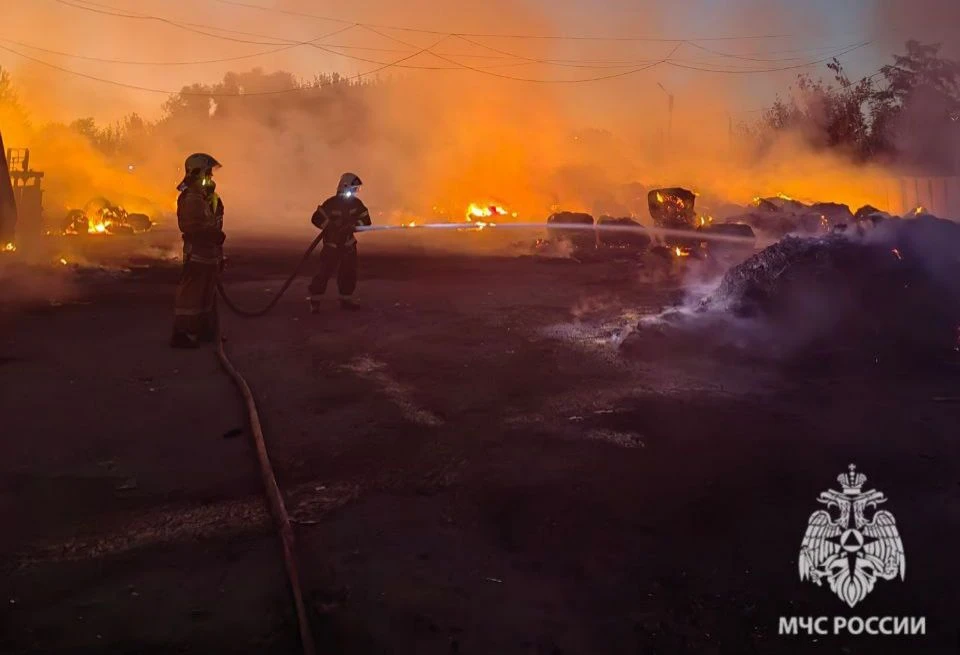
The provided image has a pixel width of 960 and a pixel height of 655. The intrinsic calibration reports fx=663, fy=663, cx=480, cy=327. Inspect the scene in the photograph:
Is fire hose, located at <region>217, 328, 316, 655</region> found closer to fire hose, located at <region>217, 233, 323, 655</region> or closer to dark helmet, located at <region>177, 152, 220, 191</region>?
fire hose, located at <region>217, 233, 323, 655</region>

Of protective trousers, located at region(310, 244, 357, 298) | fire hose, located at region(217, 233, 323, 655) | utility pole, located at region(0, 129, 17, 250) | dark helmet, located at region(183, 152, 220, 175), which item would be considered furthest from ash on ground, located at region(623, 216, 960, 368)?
utility pole, located at region(0, 129, 17, 250)

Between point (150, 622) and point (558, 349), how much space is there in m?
5.09

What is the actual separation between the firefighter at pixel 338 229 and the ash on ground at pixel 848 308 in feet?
13.4

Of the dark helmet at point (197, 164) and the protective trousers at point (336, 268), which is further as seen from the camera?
the protective trousers at point (336, 268)

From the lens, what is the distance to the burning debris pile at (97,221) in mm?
23000

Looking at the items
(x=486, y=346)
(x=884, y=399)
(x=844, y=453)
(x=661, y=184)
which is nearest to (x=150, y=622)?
(x=844, y=453)

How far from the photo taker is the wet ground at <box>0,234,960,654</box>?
8.38 ft

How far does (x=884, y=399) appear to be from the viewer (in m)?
5.43

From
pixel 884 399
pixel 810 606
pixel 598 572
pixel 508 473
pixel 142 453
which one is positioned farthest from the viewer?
pixel 884 399

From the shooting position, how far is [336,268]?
9.05 metres

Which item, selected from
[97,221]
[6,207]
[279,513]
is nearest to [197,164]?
[279,513]

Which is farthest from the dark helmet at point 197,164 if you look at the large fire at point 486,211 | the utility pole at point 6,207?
the large fire at point 486,211

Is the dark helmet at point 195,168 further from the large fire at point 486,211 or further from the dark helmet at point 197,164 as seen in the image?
the large fire at point 486,211

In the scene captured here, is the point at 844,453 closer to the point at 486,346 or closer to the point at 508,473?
the point at 508,473
